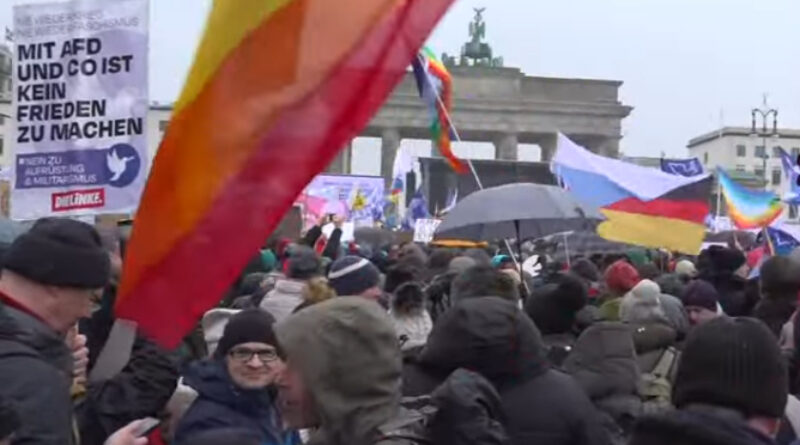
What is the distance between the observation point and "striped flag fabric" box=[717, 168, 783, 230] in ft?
52.3

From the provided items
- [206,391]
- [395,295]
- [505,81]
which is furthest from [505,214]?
[505,81]

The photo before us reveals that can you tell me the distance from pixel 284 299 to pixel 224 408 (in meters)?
2.12

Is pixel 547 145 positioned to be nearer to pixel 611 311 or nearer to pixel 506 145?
pixel 506 145

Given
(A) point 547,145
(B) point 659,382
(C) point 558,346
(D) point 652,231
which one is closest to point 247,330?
(C) point 558,346

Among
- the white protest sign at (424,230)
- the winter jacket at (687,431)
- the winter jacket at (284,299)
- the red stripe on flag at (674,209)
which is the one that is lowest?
the white protest sign at (424,230)

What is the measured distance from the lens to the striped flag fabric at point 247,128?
103 inches

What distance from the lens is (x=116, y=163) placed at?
20.2 feet

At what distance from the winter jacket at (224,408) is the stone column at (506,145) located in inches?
2182

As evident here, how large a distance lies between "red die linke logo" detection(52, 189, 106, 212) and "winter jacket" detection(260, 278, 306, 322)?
0.93 meters

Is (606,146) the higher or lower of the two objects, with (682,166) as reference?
higher

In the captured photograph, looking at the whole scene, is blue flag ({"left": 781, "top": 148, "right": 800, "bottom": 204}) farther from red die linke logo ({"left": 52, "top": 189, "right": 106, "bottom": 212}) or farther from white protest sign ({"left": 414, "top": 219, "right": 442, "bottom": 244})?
red die linke logo ({"left": 52, "top": 189, "right": 106, "bottom": 212})

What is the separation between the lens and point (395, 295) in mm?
6328

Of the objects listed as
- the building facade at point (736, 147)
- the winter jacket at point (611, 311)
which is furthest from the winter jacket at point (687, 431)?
the building facade at point (736, 147)

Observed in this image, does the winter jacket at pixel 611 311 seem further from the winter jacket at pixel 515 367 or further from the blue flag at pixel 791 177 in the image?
the blue flag at pixel 791 177
